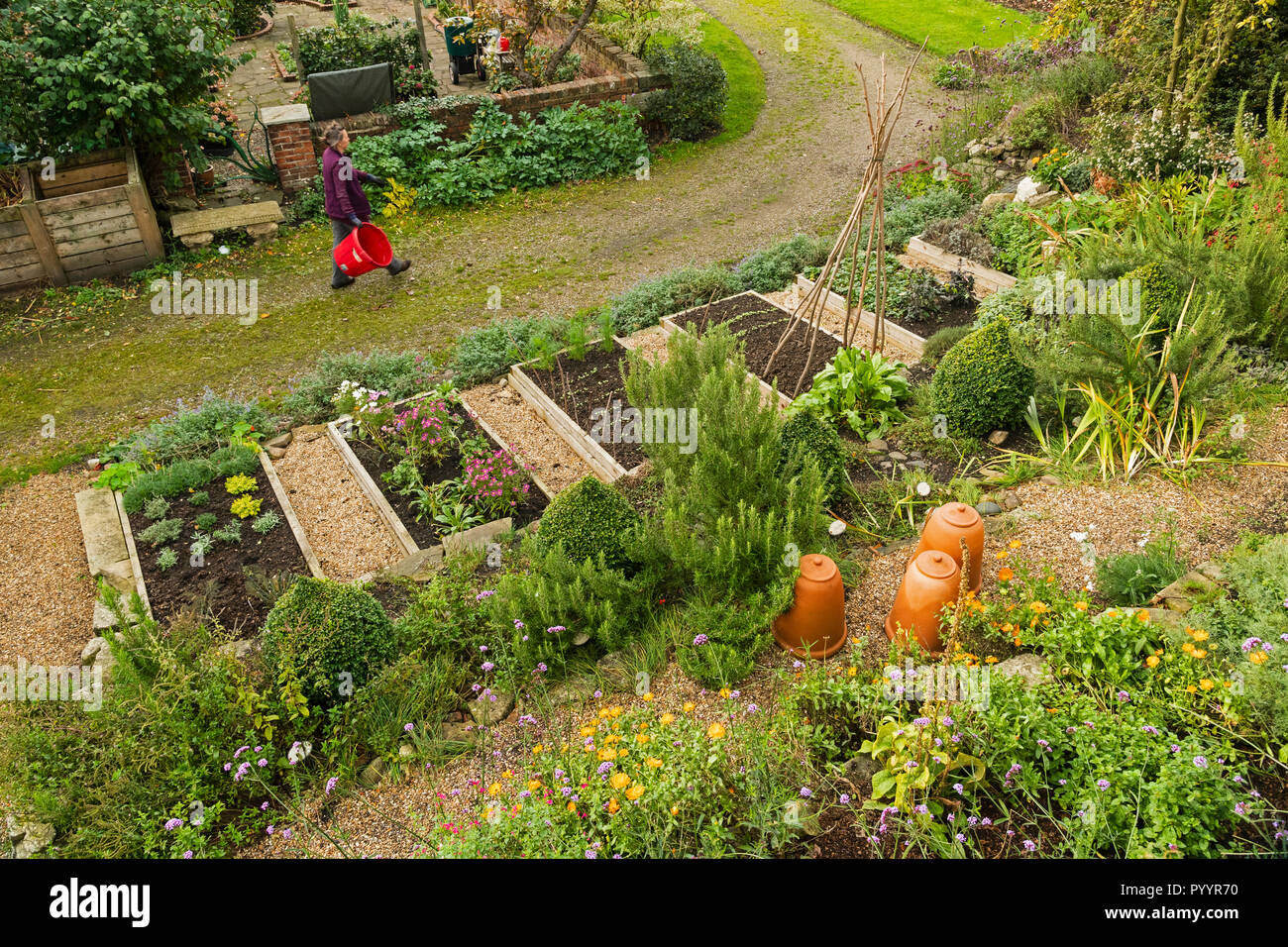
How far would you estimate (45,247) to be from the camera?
28.6 feet

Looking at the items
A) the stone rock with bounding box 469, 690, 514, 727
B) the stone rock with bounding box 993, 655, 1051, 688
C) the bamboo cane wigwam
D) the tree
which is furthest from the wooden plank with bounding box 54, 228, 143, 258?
the stone rock with bounding box 993, 655, 1051, 688

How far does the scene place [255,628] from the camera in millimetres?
5121

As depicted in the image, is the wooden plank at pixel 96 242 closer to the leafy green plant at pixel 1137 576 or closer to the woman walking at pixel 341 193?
the woman walking at pixel 341 193

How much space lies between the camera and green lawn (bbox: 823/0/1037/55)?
50.0 feet

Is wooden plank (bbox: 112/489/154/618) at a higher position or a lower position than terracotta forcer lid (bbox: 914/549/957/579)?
lower

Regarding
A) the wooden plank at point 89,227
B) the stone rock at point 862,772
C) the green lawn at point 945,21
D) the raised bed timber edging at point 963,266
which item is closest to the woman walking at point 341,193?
the wooden plank at point 89,227

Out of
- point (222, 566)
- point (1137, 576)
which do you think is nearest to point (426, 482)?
point (222, 566)

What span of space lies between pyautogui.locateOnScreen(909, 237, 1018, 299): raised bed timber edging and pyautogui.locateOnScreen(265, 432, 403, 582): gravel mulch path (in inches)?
221

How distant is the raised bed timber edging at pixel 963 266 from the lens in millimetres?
7895

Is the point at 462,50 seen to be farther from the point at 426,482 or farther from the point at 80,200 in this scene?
the point at 426,482

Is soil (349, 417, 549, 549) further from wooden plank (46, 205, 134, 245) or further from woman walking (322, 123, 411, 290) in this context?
wooden plank (46, 205, 134, 245)

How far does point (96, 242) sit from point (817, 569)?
8.46 meters
